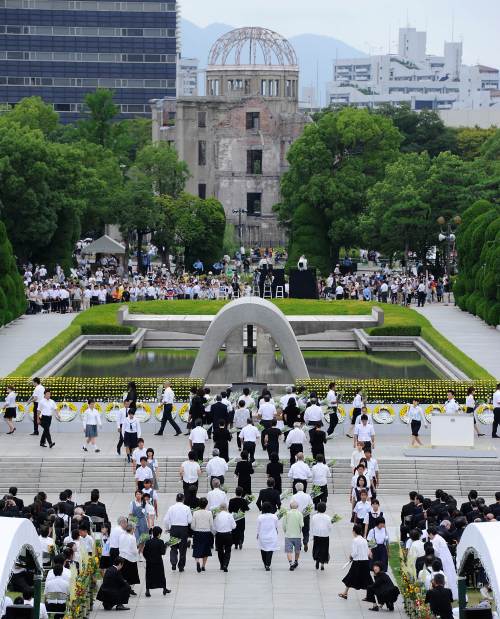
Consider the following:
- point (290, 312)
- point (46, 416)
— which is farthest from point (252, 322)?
point (290, 312)

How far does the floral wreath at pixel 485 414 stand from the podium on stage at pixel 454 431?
2829 millimetres

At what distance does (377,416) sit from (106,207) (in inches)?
2084

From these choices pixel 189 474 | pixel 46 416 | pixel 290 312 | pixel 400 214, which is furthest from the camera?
pixel 400 214

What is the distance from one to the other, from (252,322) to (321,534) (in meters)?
17.3

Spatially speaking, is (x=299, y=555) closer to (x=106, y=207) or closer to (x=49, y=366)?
(x=49, y=366)

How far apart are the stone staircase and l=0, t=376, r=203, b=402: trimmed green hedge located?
5619mm

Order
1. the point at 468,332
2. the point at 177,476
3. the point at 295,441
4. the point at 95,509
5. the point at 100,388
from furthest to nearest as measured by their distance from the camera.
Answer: the point at 468,332, the point at 100,388, the point at 177,476, the point at 295,441, the point at 95,509

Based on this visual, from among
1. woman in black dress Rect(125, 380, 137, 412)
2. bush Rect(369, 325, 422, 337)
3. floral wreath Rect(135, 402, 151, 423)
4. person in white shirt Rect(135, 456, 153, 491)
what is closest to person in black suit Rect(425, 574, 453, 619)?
person in white shirt Rect(135, 456, 153, 491)

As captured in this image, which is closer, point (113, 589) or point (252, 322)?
point (113, 589)

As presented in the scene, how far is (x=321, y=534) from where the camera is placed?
27.5 meters

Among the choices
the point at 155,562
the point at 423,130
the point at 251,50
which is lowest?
the point at 155,562

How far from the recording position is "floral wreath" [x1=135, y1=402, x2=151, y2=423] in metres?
39.3

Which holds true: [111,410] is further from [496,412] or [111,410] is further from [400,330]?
[400,330]

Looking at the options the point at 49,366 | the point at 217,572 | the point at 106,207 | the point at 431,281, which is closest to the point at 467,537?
the point at 217,572
